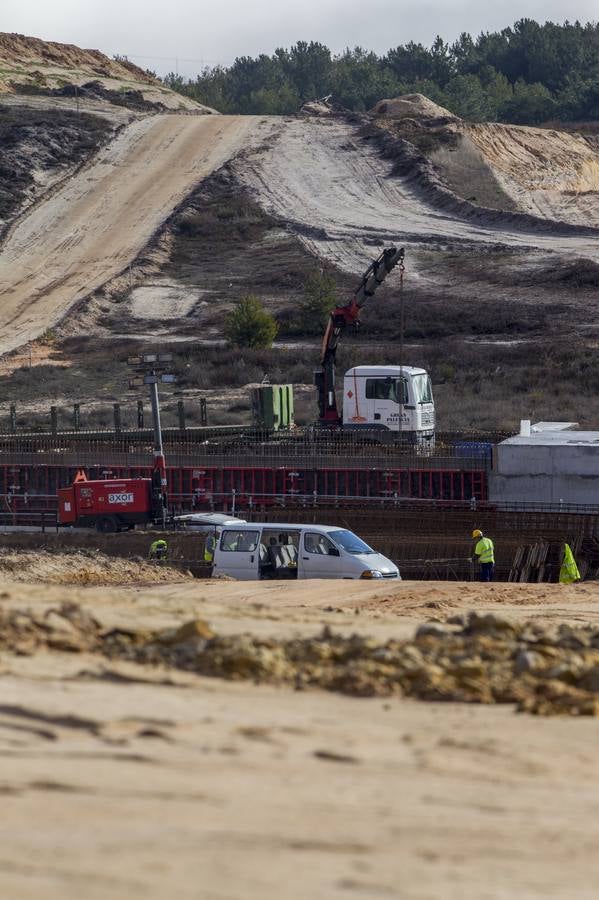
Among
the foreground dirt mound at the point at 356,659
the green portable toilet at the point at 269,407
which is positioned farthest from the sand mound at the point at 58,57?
the foreground dirt mound at the point at 356,659

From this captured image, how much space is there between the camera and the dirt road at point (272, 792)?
5719 millimetres

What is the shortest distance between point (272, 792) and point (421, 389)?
91.0 ft

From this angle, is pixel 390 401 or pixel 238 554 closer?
pixel 238 554

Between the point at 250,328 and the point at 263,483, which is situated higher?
the point at 250,328

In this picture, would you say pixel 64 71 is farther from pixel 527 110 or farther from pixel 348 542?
pixel 348 542

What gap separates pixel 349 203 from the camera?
6969cm

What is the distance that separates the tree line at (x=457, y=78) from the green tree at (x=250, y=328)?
55653mm

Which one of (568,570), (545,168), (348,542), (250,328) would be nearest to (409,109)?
(545,168)

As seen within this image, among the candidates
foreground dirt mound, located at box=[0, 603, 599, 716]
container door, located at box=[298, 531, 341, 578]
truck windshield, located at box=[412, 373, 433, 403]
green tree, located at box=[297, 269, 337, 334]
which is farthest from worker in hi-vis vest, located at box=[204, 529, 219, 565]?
green tree, located at box=[297, 269, 337, 334]

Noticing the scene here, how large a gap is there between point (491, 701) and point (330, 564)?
1295 cm

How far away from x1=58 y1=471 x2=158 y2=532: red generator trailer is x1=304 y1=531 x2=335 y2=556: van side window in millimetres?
6953

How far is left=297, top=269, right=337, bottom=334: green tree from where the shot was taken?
180 ft

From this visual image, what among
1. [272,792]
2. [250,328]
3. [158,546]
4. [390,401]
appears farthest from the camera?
[250,328]

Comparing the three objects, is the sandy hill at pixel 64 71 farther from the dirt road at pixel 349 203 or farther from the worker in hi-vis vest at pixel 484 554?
the worker in hi-vis vest at pixel 484 554
